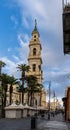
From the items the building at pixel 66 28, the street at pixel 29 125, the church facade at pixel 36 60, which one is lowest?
the street at pixel 29 125

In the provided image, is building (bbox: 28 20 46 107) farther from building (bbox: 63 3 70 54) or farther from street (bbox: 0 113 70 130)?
→ building (bbox: 63 3 70 54)

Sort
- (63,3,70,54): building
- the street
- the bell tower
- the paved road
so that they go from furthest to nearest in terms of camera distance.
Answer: the bell tower, the street, the paved road, (63,3,70,54): building

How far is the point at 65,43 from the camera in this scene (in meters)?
8.98

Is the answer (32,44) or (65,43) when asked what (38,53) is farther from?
(65,43)

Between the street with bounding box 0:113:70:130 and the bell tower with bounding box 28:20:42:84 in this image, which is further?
the bell tower with bounding box 28:20:42:84

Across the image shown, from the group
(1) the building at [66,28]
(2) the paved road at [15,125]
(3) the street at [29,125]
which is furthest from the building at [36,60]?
(1) the building at [66,28]

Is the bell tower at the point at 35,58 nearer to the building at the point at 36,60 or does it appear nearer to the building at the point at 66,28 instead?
the building at the point at 36,60

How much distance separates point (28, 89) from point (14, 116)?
36.2 metres

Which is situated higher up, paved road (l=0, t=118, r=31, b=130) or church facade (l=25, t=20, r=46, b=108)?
church facade (l=25, t=20, r=46, b=108)

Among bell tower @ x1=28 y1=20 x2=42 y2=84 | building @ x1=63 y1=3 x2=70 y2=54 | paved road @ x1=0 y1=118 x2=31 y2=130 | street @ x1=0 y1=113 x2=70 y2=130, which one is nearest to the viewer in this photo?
building @ x1=63 y1=3 x2=70 y2=54

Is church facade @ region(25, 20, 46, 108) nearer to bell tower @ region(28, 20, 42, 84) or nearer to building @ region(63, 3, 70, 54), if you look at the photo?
bell tower @ region(28, 20, 42, 84)

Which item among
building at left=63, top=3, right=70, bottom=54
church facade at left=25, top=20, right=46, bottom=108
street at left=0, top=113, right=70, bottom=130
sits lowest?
street at left=0, top=113, right=70, bottom=130

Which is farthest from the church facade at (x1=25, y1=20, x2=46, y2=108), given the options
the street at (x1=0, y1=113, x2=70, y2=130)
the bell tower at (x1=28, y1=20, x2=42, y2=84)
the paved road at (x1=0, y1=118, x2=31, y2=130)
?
the paved road at (x1=0, y1=118, x2=31, y2=130)

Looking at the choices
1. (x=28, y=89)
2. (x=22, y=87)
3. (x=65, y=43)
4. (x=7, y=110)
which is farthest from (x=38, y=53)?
(x=65, y=43)
